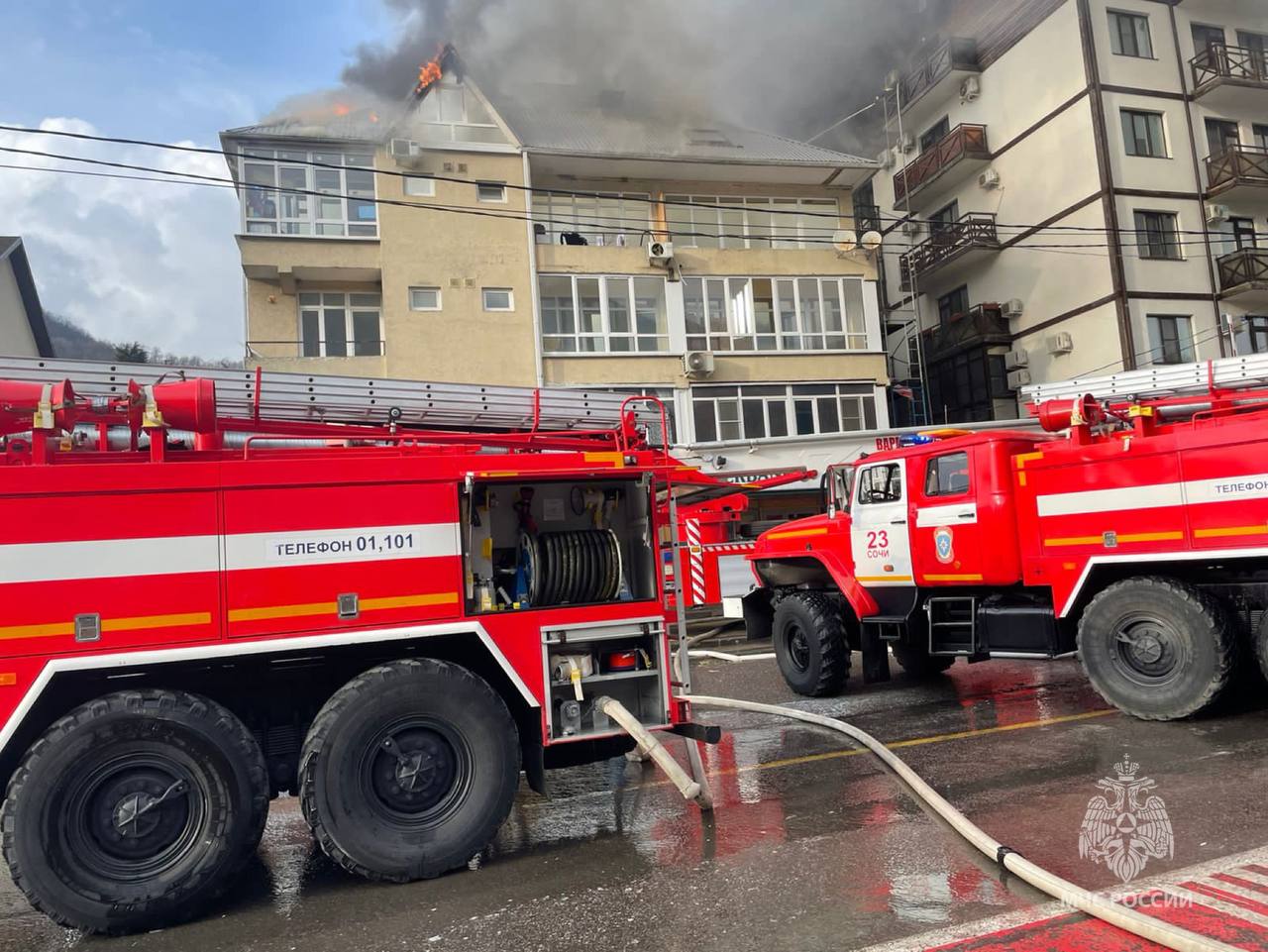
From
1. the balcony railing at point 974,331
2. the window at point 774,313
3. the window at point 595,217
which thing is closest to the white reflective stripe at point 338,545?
Answer: the window at point 774,313

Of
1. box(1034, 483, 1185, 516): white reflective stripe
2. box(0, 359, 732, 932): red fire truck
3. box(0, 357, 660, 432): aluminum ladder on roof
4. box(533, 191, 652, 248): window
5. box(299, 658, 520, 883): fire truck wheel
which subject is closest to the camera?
box(0, 359, 732, 932): red fire truck

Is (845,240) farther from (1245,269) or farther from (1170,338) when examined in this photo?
(1245,269)

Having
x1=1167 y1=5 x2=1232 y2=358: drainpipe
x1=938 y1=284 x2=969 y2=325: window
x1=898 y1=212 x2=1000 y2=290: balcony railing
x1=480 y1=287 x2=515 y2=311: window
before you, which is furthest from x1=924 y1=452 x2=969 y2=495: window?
x1=938 y1=284 x2=969 y2=325: window

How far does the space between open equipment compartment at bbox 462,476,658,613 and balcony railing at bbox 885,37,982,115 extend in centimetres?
2786

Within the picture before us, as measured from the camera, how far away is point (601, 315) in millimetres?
25141

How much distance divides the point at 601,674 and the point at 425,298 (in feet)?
66.9

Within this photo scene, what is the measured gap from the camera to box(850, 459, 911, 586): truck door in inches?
355

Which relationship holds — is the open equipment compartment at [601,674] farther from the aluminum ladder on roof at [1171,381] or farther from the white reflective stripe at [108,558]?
the aluminum ladder on roof at [1171,381]

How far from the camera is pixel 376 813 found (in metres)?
4.68

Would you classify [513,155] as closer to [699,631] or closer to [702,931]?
[699,631]

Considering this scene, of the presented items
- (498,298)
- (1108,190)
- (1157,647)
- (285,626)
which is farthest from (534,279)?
(285,626)

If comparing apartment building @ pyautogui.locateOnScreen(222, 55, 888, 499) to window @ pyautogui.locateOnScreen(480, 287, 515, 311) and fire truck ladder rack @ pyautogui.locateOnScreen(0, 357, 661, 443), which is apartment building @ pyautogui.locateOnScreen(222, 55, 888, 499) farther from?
fire truck ladder rack @ pyautogui.locateOnScreen(0, 357, 661, 443)

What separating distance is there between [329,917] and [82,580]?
200 cm

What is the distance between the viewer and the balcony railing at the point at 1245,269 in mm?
25328
